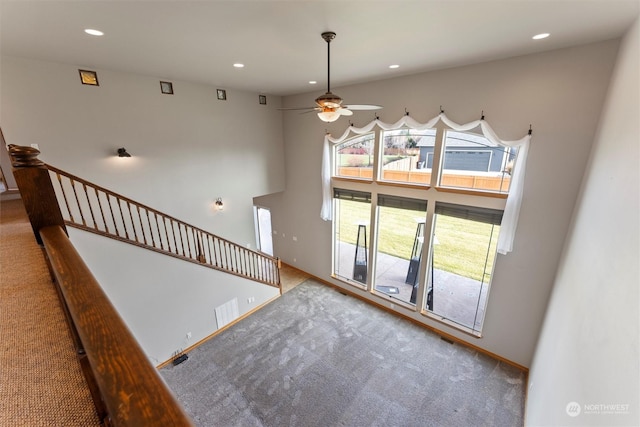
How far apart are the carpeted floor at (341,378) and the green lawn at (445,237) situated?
1471mm

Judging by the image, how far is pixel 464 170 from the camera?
435 centimetres

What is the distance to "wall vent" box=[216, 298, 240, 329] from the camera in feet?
17.2

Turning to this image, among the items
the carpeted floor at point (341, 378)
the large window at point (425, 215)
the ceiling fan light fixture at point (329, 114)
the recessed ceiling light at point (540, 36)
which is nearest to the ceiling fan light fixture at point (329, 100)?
the ceiling fan light fixture at point (329, 114)

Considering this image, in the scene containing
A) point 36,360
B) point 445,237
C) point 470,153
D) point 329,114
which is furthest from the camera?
point 445,237

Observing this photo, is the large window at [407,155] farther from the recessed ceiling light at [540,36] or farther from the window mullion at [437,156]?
the recessed ceiling light at [540,36]

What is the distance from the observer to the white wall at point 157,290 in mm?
3758

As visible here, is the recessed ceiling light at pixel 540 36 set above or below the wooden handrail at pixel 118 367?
above

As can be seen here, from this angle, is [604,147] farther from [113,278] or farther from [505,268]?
[113,278]

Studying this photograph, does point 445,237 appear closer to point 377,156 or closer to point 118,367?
point 377,156

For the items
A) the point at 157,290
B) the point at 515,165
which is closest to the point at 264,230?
the point at 157,290

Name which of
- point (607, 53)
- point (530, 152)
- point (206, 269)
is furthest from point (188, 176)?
point (607, 53)

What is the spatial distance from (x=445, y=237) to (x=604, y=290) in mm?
2951

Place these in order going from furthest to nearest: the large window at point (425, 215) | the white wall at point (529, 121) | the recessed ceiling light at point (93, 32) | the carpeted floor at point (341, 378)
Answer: the large window at point (425, 215) → the carpeted floor at point (341, 378) → the white wall at point (529, 121) → the recessed ceiling light at point (93, 32)

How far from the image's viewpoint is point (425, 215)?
4914 millimetres
